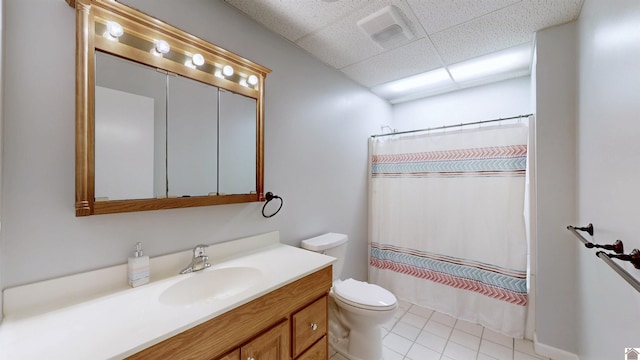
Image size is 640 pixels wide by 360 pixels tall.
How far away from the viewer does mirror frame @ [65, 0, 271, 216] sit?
958 mm

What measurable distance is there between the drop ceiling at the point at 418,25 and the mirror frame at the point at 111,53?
1.63ft

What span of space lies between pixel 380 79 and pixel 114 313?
2.58 m

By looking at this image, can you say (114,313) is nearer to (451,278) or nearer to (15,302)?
(15,302)

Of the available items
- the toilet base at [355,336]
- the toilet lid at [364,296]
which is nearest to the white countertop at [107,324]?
the toilet lid at [364,296]

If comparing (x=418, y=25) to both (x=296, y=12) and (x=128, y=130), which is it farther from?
(x=128, y=130)

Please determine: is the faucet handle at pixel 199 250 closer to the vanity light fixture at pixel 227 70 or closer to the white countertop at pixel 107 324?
the white countertop at pixel 107 324

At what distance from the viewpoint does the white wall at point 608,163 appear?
0.85 metres

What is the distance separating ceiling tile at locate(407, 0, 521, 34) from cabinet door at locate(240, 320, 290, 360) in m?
1.89

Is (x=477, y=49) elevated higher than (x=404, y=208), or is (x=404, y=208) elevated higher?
(x=477, y=49)

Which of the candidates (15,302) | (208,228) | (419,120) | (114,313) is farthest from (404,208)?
(15,302)

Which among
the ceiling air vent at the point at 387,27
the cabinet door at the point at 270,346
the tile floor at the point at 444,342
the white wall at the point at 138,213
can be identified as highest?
the ceiling air vent at the point at 387,27

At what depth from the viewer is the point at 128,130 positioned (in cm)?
109

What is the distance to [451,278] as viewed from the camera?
90.2 inches

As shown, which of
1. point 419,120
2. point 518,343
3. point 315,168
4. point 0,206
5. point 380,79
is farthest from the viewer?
point 419,120
